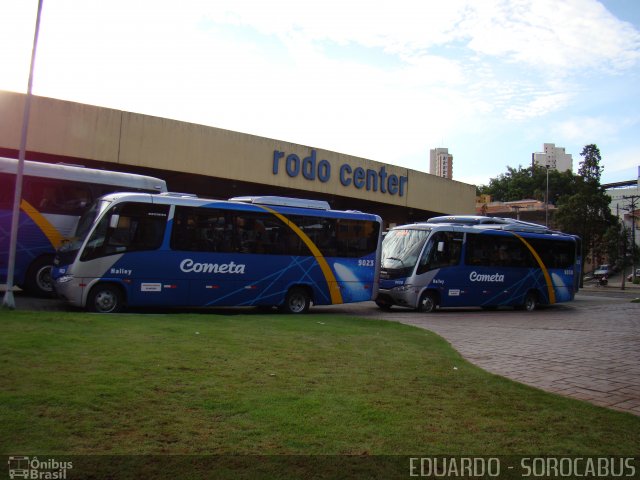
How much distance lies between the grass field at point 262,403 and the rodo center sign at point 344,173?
16681 mm

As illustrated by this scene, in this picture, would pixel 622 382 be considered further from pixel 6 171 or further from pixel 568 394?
pixel 6 171

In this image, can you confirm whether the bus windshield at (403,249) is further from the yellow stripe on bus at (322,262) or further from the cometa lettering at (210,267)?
the cometa lettering at (210,267)

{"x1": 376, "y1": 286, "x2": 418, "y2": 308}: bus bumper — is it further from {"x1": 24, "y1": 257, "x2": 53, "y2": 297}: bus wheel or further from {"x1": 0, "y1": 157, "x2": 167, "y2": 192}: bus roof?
{"x1": 24, "y1": 257, "x2": 53, "y2": 297}: bus wheel

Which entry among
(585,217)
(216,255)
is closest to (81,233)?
(216,255)

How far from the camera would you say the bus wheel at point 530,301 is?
69.6 feet

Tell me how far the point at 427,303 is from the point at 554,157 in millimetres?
108656

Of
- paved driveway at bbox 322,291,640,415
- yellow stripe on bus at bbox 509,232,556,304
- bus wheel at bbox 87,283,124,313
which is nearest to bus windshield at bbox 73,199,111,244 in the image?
bus wheel at bbox 87,283,124,313

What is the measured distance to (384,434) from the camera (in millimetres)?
4363

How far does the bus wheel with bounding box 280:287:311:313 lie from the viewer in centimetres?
1502

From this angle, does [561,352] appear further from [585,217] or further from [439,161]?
[439,161]

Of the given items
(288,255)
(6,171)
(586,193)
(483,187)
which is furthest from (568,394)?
(483,187)

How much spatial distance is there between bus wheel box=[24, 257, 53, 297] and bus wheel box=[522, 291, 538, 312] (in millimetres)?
16388

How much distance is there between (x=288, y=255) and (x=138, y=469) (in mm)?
11416

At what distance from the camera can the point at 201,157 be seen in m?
21.5
